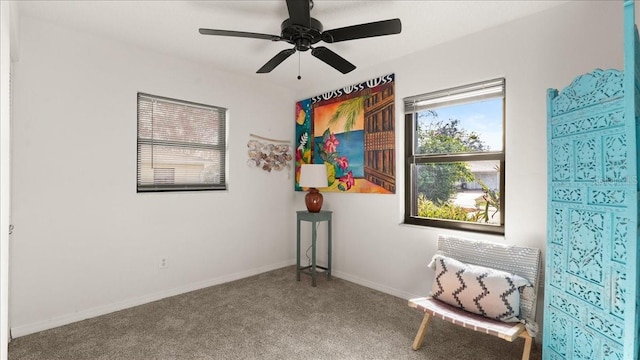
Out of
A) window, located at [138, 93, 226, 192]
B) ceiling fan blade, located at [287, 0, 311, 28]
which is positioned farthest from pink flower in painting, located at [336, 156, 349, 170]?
ceiling fan blade, located at [287, 0, 311, 28]

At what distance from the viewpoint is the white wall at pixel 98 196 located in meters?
2.31

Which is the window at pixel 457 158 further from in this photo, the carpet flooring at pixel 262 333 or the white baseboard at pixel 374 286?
the carpet flooring at pixel 262 333

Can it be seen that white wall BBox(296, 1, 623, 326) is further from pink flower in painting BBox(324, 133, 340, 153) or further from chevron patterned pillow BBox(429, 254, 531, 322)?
pink flower in painting BBox(324, 133, 340, 153)

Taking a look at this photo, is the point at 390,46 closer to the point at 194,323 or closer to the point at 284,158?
the point at 284,158

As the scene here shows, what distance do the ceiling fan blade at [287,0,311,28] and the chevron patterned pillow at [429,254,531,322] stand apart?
1.92 metres

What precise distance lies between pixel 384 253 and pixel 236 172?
1902 millimetres

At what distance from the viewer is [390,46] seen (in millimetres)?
2820

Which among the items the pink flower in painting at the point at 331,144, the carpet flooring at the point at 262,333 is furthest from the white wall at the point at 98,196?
the pink flower in painting at the point at 331,144

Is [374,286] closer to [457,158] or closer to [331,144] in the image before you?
[457,158]

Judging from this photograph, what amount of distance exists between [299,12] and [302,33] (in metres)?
0.24

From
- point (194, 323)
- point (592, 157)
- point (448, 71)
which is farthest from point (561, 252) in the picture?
point (194, 323)

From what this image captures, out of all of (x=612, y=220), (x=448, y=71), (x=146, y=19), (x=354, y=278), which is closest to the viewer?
(x=612, y=220)

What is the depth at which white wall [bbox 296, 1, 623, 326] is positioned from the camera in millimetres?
2051

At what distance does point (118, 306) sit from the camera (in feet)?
8.88
